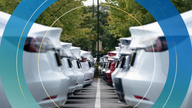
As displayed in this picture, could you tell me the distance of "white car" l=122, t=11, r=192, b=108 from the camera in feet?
13.7

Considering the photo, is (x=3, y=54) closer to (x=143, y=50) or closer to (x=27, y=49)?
(x=27, y=49)

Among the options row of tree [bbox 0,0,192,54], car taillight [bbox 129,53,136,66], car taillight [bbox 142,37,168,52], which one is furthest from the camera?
row of tree [bbox 0,0,192,54]

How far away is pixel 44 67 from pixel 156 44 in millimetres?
1741

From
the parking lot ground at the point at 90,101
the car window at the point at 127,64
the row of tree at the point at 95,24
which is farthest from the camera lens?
the parking lot ground at the point at 90,101

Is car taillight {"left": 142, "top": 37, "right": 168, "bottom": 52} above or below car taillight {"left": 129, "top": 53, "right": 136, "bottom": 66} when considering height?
above

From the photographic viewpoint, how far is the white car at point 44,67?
14.6 ft

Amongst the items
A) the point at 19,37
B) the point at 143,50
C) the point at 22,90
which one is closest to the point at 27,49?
the point at 19,37

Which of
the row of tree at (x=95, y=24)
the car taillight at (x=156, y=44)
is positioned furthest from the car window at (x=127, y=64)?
the row of tree at (x=95, y=24)

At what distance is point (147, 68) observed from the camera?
419cm
